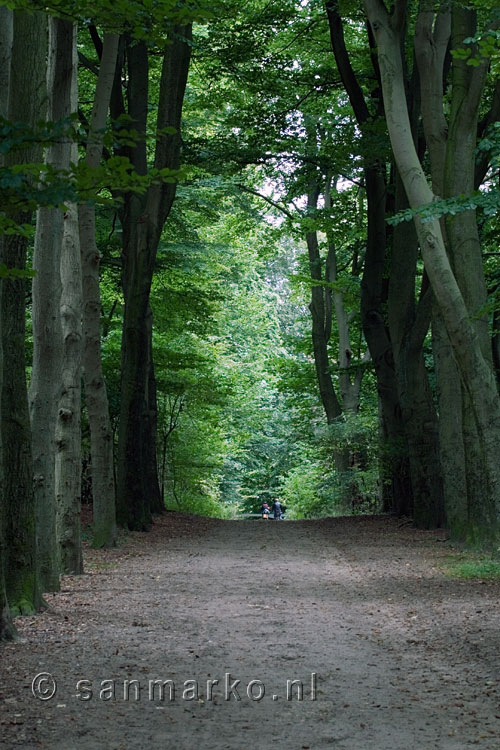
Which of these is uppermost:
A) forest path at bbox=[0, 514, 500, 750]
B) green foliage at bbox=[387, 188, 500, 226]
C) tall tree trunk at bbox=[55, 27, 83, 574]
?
green foliage at bbox=[387, 188, 500, 226]

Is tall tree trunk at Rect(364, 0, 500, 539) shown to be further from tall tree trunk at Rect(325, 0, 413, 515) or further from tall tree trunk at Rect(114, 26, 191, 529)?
tall tree trunk at Rect(325, 0, 413, 515)

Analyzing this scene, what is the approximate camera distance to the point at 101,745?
174 inches

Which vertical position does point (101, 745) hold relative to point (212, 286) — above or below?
below

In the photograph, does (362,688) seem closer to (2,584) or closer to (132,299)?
(2,584)

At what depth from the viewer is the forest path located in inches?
185

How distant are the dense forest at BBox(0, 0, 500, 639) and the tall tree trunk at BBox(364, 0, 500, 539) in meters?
0.03

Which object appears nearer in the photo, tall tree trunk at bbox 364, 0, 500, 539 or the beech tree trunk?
tall tree trunk at bbox 364, 0, 500, 539

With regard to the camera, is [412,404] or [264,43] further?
[264,43]

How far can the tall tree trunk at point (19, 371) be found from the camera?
7.50 metres

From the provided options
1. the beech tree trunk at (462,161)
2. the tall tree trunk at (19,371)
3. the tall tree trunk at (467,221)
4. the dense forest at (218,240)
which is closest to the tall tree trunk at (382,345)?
the dense forest at (218,240)

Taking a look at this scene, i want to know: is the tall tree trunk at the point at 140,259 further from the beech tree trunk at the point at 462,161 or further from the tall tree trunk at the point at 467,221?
the tall tree trunk at the point at 467,221

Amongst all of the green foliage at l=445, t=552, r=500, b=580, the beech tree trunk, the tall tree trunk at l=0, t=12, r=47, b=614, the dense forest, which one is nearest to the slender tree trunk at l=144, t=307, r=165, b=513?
the dense forest

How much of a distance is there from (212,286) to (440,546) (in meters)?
16.7

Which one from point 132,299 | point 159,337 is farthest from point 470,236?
point 159,337
